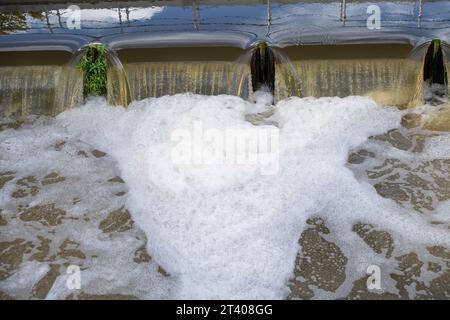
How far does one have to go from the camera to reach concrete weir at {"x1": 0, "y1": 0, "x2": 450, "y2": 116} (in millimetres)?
8133

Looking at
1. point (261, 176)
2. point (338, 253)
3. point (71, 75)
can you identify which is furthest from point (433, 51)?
point (71, 75)

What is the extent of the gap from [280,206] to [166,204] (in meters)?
1.35

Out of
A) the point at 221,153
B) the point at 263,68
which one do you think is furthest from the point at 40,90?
the point at 263,68

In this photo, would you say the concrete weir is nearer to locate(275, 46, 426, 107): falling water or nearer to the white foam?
locate(275, 46, 426, 107): falling water

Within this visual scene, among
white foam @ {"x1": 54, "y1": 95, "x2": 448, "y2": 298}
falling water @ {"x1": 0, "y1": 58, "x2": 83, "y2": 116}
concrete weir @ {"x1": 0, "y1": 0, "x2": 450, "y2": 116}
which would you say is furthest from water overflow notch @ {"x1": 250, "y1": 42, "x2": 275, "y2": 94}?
falling water @ {"x1": 0, "y1": 58, "x2": 83, "y2": 116}

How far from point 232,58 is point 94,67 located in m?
2.11

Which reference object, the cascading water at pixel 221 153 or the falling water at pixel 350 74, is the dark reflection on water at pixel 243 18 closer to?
the cascading water at pixel 221 153

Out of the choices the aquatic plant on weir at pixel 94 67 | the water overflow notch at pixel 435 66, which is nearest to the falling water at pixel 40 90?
the aquatic plant on weir at pixel 94 67

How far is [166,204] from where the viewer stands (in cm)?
643

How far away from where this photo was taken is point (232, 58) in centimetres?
824

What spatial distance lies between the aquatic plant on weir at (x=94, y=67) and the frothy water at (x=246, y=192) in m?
0.27

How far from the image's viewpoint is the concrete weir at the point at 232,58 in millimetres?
8133
